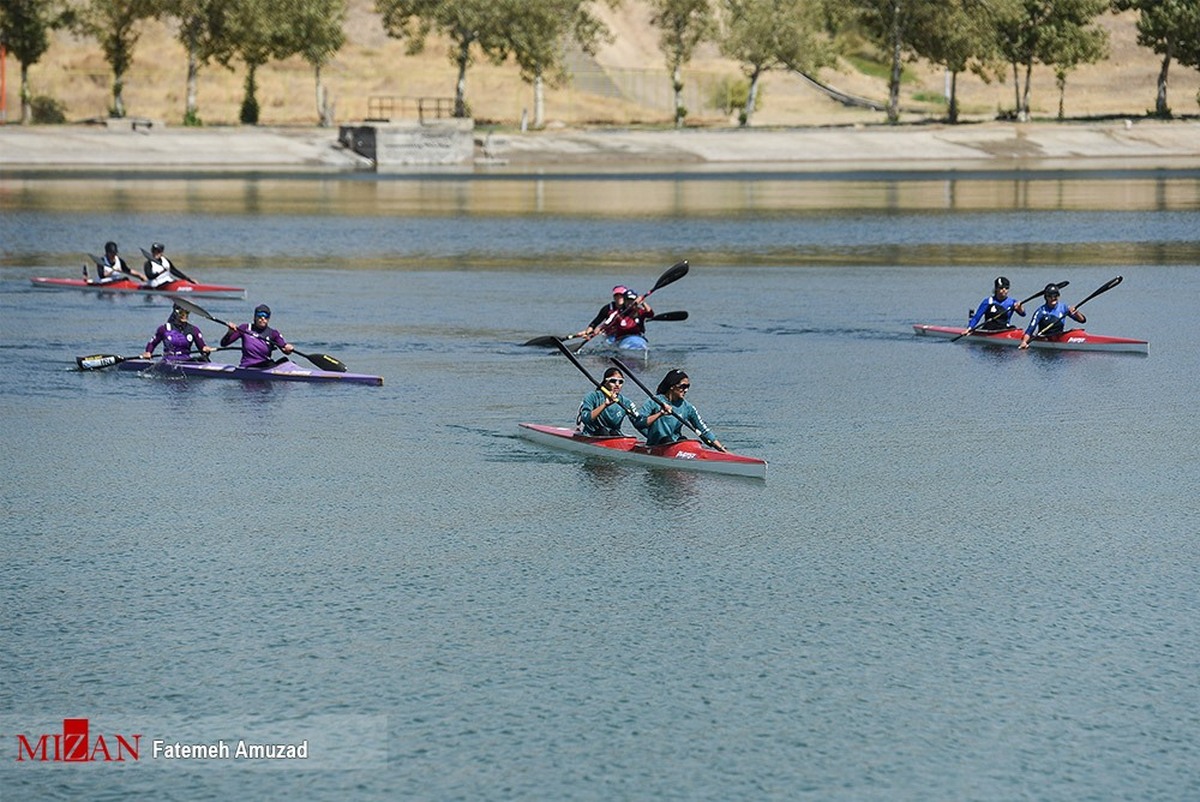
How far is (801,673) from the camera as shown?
1589 cm

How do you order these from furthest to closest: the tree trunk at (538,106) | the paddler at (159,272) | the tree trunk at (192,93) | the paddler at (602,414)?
1. the tree trunk at (538,106)
2. the tree trunk at (192,93)
3. the paddler at (159,272)
4. the paddler at (602,414)

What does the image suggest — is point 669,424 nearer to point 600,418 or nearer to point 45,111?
point 600,418

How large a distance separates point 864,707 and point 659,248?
49180 mm

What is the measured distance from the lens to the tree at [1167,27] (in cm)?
13350

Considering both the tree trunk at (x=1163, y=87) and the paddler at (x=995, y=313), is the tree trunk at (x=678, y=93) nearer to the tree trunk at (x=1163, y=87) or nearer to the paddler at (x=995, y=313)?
the tree trunk at (x=1163, y=87)

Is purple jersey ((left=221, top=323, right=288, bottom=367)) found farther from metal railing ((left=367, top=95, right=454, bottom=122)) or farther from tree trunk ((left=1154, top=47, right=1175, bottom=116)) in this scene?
tree trunk ((left=1154, top=47, right=1175, bottom=116))

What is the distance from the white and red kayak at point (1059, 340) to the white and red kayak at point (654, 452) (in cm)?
1436

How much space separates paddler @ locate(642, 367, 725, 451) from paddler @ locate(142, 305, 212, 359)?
12226 mm

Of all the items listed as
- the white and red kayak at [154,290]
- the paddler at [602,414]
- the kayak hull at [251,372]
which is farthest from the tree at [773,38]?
the paddler at [602,414]

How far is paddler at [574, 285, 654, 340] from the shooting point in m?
36.3

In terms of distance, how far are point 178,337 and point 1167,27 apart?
116 meters

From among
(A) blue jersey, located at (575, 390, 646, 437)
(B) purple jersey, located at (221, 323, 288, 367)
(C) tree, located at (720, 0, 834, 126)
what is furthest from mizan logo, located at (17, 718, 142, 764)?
(C) tree, located at (720, 0, 834, 126)

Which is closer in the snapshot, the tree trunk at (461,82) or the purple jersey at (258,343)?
the purple jersey at (258,343)

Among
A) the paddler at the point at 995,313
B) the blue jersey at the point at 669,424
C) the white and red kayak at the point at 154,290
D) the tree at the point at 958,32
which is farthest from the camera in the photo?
the tree at the point at 958,32
